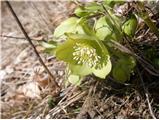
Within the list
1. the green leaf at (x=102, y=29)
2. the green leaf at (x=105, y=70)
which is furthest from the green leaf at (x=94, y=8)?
the green leaf at (x=105, y=70)

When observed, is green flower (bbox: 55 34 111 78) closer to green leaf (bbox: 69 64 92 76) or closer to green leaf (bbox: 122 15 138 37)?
green leaf (bbox: 69 64 92 76)

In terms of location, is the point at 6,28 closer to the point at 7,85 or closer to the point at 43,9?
the point at 43,9

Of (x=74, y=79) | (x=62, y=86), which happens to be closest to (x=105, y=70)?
(x=74, y=79)

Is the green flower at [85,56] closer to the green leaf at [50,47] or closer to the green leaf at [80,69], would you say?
the green leaf at [80,69]

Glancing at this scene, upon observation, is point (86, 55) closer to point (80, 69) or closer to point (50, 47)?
point (80, 69)

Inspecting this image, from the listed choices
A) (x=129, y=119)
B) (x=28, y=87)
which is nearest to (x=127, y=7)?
(x=129, y=119)
